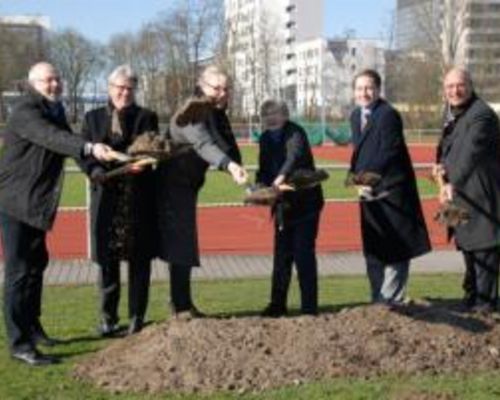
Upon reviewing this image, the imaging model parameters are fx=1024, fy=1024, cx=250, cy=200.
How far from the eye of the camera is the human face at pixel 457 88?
27.0ft

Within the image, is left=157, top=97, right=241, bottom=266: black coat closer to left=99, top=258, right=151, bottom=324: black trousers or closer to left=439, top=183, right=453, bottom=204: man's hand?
left=99, top=258, right=151, bottom=324: black trousers

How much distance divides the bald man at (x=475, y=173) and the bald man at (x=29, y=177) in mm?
2934

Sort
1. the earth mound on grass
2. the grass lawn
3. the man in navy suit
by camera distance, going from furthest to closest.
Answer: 1. the grass lawn
2. the man in navy suit
3. the earth mound on grass

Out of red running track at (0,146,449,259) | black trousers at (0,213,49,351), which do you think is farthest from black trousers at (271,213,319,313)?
red running track at (0,146,449,259)

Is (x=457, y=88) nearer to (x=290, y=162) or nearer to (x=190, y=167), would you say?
(x=290, y=162)

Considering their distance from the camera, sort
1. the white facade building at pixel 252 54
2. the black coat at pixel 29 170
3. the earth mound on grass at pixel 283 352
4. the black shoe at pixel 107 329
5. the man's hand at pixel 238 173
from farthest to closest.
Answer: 1. the white facade building at pixel 252 54
2. the black shoe at pixel 107 329
3. the black coat at pixel 29 170
4. the man's hand at pixel 238 173
5. the earth mound on grass at pixel 283 352

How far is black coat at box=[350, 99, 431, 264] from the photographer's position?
810 centimetres

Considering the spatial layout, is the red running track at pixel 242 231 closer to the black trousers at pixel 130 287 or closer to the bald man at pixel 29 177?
the black trousers at pixel 130 287

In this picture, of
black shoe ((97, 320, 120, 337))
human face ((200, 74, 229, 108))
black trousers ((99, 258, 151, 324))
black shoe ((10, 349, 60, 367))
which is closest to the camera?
black shoe ((10, 349, 60, 367))

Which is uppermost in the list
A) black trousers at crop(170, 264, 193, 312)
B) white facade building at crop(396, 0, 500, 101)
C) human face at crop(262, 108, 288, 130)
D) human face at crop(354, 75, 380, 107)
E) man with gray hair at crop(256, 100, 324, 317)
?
white facade building at crop(396, 0, 500, 101)

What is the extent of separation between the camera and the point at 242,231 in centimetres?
1744

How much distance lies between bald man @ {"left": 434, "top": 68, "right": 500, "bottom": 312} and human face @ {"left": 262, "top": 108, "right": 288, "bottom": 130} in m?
1.37

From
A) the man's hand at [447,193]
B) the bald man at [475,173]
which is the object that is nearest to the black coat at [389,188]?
the man's hand at [447,193]

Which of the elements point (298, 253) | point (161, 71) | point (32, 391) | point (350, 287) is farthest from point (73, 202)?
point (161, 71)
